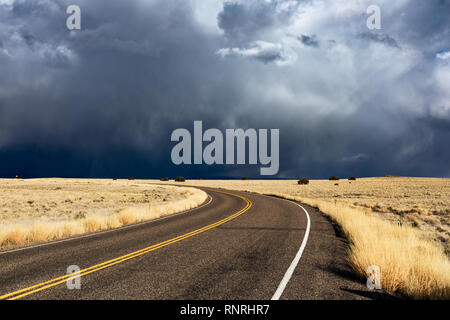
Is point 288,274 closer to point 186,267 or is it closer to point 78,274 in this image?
point 186,267

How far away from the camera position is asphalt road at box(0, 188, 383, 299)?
197 inches

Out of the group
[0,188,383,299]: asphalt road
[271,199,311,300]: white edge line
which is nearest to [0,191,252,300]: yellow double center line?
[0,188,383,299]: asphalt road

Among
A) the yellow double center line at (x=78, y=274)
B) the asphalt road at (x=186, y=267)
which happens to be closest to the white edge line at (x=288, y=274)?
the asphalt road at (x=186, y=267)

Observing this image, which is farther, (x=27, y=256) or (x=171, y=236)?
(x=171, y=236)

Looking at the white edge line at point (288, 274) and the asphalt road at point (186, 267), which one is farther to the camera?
the asphalt road at point (186, 267)

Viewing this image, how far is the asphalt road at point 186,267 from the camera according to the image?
16.4 ft

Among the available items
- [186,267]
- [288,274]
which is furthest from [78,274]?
[288,274]

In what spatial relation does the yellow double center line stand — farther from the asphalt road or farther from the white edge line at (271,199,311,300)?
the white edge line at (271,199,311,300)

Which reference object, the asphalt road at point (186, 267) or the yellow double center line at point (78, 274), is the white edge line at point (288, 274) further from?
the yellow double center line at point (78, 274)

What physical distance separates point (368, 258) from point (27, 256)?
8960mm

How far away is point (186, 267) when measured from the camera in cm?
648

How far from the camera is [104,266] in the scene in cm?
654
